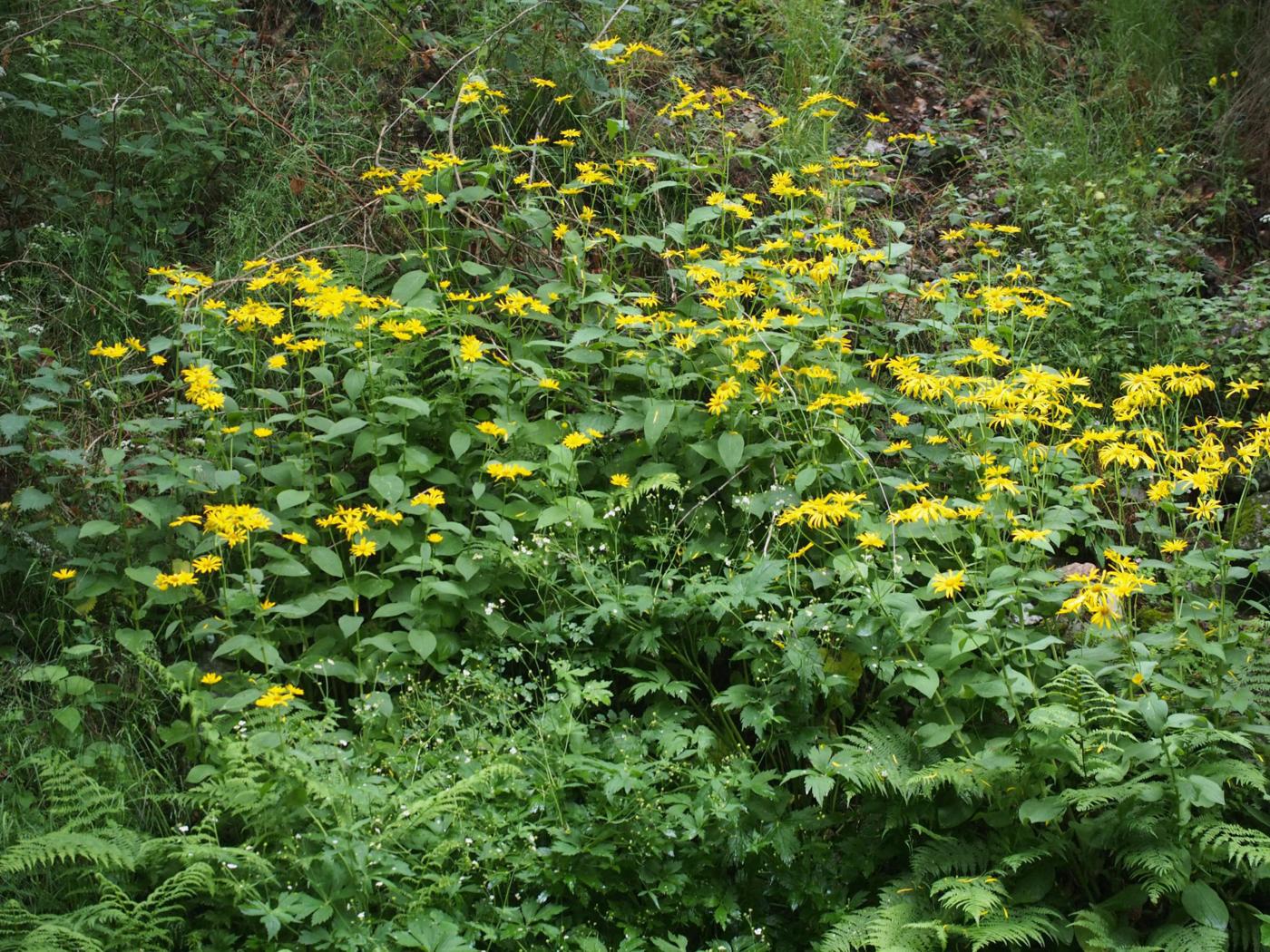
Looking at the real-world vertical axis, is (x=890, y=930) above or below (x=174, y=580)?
below

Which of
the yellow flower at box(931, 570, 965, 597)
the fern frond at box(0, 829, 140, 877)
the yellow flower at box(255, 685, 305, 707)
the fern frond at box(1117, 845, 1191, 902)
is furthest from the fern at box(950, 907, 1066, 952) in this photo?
the fern frond at box(0, 829, 140, 877)

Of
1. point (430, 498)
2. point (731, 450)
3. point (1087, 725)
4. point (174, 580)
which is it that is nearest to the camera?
point (1087, 725)

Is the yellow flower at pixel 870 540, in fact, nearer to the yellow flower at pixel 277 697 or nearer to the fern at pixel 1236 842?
the fern at pixel 1236 842

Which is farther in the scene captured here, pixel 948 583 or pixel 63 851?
pixel 948 583

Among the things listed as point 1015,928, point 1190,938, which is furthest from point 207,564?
point 1190,938

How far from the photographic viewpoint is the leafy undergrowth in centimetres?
265

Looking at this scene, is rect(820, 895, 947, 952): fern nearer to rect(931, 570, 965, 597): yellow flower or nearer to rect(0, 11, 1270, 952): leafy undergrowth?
rect(0, 11, 1270, 952): leafy undergrowth

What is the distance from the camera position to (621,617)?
3232mm

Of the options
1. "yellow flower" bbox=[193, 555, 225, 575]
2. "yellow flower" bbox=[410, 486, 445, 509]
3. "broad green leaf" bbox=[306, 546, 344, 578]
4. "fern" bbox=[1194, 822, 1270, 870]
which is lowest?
"broad green leaf" bbox=[306, 546, 344, 578]

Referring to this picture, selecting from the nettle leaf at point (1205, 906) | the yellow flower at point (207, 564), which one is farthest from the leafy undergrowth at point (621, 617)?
the yellow flower at point (207, 564)

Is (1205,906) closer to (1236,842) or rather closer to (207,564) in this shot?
(1236,842)

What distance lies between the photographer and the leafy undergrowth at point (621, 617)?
2.65m

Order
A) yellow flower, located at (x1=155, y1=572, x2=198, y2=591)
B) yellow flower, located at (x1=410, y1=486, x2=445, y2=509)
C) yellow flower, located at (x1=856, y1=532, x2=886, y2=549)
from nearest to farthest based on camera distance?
yellow flower, located at (x1=856, y1=532, x2=886, y2=549) < yellow flower, located at (x1=155, y1=572, x2=198, y2=591) < yellow flower, located at (x1=410, y1=486, x2=445, y2=509)

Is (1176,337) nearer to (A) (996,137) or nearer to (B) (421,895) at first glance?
(A) (996,137)
